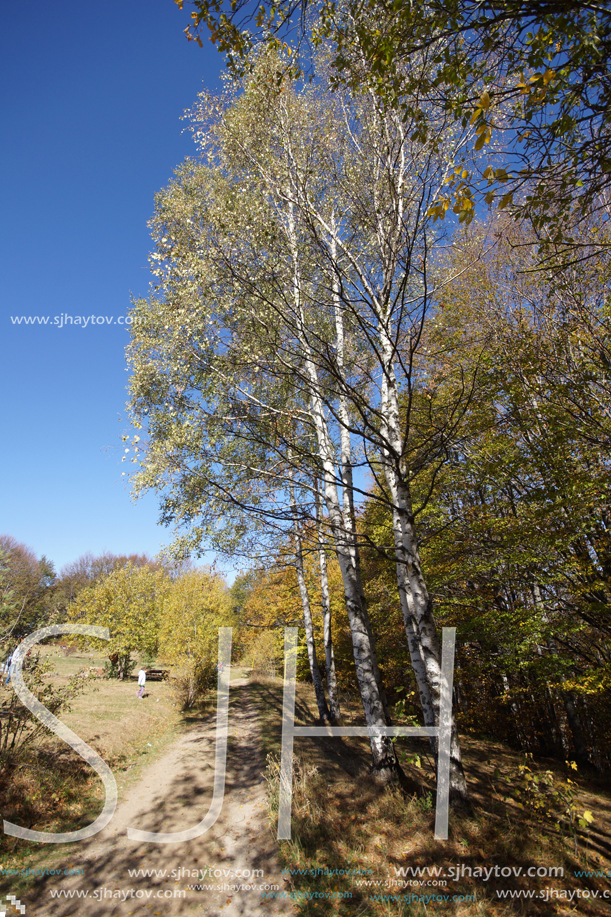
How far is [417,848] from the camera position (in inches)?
156

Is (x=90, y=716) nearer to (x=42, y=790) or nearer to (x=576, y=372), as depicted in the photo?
(x=42, y=790)

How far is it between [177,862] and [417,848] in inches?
119

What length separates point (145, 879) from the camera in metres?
4.46

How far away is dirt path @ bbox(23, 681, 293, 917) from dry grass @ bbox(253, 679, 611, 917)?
366 mm

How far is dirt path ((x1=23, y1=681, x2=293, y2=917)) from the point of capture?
4.01 meters

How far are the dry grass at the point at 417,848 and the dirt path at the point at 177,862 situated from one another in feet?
1.20

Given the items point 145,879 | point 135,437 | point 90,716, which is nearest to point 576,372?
point 135,437

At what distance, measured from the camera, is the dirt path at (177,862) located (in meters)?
4.01

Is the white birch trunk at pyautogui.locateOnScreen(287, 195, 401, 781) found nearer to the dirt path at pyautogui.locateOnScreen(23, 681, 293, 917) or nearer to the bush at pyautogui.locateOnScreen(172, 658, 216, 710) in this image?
the dirt path at pyautogui.locateOnScreen(23, 681, 293, 917)

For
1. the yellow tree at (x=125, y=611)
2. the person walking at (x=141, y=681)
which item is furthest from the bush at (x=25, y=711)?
the yellow tree at (x=125, y=611)

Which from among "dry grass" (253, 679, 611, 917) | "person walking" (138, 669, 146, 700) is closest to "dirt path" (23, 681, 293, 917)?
"dry grass" (253, 679, 611, 917)

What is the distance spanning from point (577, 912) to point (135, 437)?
24.3 ft
